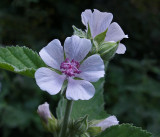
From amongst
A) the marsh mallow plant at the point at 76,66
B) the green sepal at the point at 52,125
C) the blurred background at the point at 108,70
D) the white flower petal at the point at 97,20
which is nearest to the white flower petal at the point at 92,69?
the marsh mallow plant at the point at 76,66

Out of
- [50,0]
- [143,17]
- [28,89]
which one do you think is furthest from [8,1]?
[143,17]

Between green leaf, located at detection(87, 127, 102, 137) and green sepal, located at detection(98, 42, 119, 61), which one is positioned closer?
green sepal, located at detection(98, 42, 119, 61)

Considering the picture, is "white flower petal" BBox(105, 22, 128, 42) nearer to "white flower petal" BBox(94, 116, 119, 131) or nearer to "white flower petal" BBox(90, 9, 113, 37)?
"white flower petal" BBox(90, 9, 113, 37)

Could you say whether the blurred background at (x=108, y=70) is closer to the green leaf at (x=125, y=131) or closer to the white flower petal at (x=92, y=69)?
the green leaf at (x=125, y=131)

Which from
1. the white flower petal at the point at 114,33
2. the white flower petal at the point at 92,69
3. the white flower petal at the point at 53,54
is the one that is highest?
the white flower petal at the point at 114,33

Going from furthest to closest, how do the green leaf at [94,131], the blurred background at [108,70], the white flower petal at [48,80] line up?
1. the blurred background at [108,70]
2. the green leaf at [94,131]
3. the white flower petal at [48,80]

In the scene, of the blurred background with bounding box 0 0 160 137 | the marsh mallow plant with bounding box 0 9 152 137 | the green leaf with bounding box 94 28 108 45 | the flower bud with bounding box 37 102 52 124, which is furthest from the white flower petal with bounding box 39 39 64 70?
the blurred background with bounding box 0 0 160 137

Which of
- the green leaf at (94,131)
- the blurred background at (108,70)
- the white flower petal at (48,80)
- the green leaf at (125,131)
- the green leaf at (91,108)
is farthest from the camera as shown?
the blurred background at (108,70)
